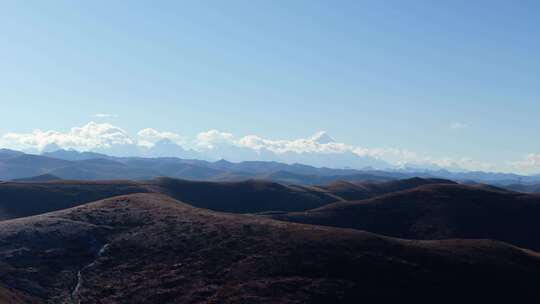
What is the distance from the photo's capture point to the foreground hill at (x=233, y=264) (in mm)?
58875

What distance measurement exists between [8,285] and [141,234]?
21915mm

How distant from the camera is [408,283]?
63562mm

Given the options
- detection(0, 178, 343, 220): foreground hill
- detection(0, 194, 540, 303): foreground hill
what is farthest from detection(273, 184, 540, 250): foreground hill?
detection(0, 194, 540, 303): foreground hill

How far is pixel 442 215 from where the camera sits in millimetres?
150875

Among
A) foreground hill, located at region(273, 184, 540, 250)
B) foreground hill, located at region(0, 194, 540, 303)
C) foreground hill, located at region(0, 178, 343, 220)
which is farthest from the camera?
foreground hill, located at region(0, 178, 343, 220)

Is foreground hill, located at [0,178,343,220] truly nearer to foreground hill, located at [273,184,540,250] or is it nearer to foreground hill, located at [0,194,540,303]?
foreground hill, located at [273,184,540,250]

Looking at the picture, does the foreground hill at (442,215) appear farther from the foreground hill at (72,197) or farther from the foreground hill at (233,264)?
the foreground hill at (233,264)

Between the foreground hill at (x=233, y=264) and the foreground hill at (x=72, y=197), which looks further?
the foreground hill at (x=72, y=197)

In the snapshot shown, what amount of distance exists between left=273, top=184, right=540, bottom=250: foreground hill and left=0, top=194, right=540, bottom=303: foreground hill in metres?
59.3

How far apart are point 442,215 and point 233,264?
102 meters

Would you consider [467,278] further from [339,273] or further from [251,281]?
[251,281]

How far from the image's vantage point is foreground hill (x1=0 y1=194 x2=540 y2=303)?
193ft

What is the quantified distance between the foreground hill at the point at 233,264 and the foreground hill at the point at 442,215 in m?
59.3

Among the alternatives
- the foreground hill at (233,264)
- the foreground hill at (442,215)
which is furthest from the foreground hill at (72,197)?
the foreground hill at (233,264)
